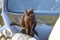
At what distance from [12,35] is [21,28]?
8cm

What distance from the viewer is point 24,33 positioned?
114cm

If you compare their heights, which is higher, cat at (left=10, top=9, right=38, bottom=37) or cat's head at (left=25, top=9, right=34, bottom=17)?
cat's head at (left=25, top=9, right=34, bottom=17)

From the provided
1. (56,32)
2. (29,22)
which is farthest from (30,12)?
(56,32)

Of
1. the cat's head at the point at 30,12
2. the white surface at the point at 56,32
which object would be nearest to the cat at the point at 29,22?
the cat's head at the point at 30,12

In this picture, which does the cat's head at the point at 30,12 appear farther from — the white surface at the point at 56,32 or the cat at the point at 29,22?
the white surface at the point at 56,32

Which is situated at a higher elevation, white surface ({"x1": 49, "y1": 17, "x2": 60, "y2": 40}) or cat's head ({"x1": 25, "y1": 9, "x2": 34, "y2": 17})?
cat's head ({"x1": 25, "y1": 9, "x2": 34, "y2": 17})

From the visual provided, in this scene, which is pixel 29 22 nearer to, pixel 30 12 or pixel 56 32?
pixel 30 12

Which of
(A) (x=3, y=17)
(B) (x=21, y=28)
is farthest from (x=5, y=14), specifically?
(B) (x=21, y=28)

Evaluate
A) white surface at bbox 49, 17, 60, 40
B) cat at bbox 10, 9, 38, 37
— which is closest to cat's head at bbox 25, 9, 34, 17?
cat at bbox 10, 9, 38, 37

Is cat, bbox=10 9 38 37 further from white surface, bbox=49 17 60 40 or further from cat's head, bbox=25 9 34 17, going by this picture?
white surface, bbox=49 17 60 40

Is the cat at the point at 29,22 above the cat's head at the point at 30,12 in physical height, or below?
below

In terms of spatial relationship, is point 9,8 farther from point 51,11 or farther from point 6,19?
point 51,11

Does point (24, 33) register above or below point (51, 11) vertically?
below

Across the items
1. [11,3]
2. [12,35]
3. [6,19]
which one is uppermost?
[11,3]
